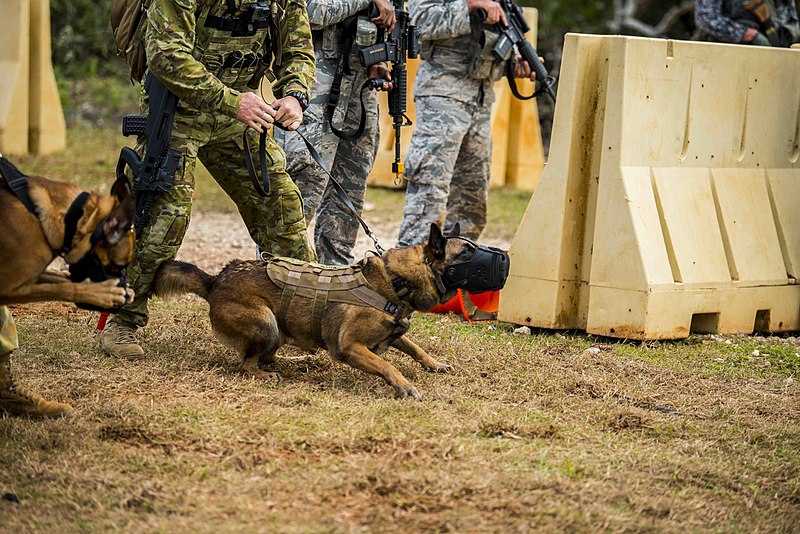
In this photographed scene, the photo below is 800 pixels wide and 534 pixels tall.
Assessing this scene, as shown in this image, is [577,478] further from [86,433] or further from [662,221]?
[662,221]

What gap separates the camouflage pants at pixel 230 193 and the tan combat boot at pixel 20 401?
107 cm

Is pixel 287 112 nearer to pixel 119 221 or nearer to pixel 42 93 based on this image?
pixel 119 221

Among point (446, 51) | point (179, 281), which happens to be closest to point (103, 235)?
point (179, 281)

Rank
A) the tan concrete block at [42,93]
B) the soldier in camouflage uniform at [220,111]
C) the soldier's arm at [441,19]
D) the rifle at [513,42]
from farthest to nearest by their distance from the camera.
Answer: the tan concrete block at [42,93], the rifle at [513,42], the soldier's arm at [441,19], the soldier in camouflage uniform at [220,111]

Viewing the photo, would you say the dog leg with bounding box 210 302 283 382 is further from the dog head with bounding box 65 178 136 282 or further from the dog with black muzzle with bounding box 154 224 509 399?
the dog head with bounding box 65 178 136 282

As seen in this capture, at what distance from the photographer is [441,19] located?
6898 mm

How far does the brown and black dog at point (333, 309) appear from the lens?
4961 mm

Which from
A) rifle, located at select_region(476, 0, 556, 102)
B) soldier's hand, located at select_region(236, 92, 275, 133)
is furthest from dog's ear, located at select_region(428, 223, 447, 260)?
rifle, located at select_region(476, 0, 556, 102)

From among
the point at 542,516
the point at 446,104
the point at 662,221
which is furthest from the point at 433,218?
the point at 542,516

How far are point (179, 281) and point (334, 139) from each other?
1.60 m

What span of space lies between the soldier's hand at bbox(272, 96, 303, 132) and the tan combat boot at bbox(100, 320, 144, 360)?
1373 millimetres

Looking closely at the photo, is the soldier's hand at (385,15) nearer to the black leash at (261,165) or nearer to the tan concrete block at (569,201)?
the tan concrete block at (569,201)

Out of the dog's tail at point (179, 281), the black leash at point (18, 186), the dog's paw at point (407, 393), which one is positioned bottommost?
the dog's paw at point (407, 393)

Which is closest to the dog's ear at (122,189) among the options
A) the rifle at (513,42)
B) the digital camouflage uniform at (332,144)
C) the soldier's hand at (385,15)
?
the digital camouflage uniform at (332,144)
